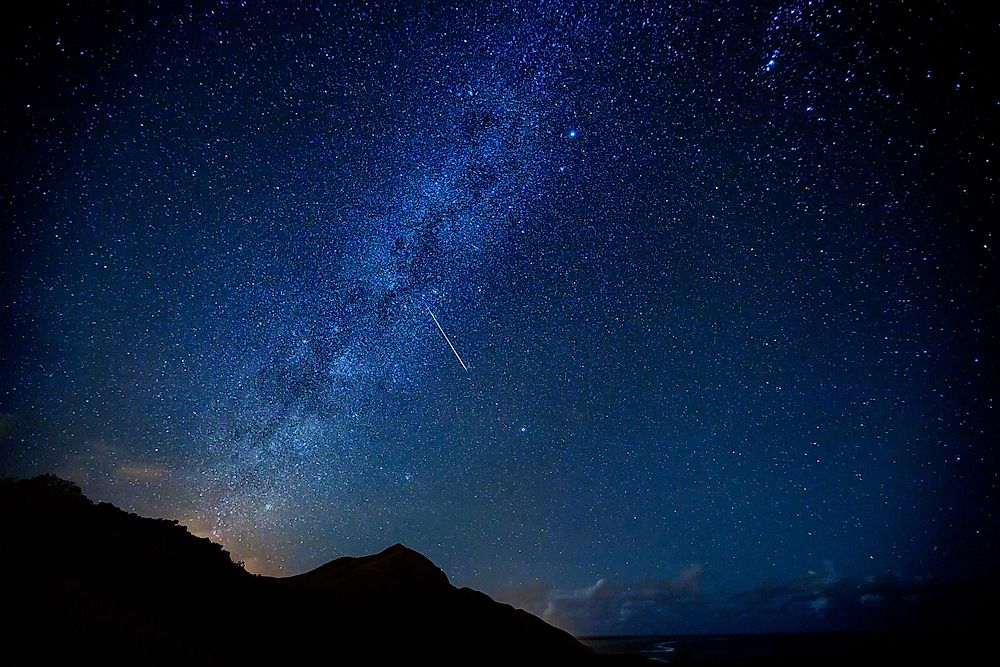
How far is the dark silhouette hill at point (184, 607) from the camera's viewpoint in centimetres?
928

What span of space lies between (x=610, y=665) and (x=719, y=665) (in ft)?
163

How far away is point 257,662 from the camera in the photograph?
1237cm

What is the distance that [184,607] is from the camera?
13.5 meters

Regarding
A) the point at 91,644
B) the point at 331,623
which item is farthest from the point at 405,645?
the point at 91,644

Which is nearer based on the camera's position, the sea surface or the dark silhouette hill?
the dark silhouette hill

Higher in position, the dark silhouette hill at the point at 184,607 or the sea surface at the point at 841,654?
the dark silhouette hill at the point at 184,607

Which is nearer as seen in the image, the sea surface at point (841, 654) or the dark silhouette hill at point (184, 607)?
the dark silhouette hill at point (184, 607)

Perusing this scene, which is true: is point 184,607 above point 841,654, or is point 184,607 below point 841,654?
above

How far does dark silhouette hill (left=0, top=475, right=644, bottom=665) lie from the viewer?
9.28m

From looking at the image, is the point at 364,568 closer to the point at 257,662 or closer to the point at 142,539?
the point at 142,539

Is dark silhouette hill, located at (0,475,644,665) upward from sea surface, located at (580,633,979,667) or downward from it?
upward

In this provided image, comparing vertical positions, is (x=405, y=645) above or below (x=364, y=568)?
below

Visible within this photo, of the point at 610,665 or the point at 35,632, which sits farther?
the point at 610,665

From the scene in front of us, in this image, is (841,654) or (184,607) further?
(841,654)
